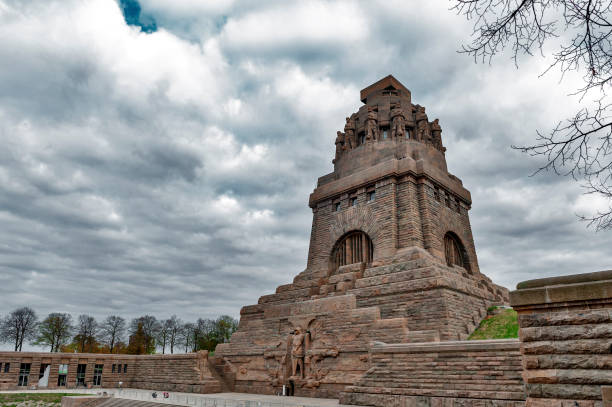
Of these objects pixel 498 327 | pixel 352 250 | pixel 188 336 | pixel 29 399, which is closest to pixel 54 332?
pixel 188 336

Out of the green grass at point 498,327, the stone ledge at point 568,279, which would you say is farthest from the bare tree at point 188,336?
the stone ledge at point 568,279

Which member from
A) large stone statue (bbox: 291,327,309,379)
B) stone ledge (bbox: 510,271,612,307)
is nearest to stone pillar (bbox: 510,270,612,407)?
stone ledge (bbox: 510,271,612,307)

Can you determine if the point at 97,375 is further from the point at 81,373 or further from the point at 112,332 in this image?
the point at 112,332

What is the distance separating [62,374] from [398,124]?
2975cm

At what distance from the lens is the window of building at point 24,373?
2845 centimetres

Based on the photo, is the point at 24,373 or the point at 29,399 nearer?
the point at 29,399

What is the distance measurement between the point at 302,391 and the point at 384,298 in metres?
5.80

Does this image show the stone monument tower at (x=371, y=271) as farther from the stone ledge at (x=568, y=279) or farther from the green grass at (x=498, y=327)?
the stone ledge at (x=568, y=279)

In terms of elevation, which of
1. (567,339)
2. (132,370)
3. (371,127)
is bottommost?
(132,370)

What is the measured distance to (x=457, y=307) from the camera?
18.5 meters

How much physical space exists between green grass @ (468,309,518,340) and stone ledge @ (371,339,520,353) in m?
4.18

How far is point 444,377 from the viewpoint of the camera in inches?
527

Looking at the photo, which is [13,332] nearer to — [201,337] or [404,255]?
[201,337]

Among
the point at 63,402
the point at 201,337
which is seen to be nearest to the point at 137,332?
the point at 201,337
